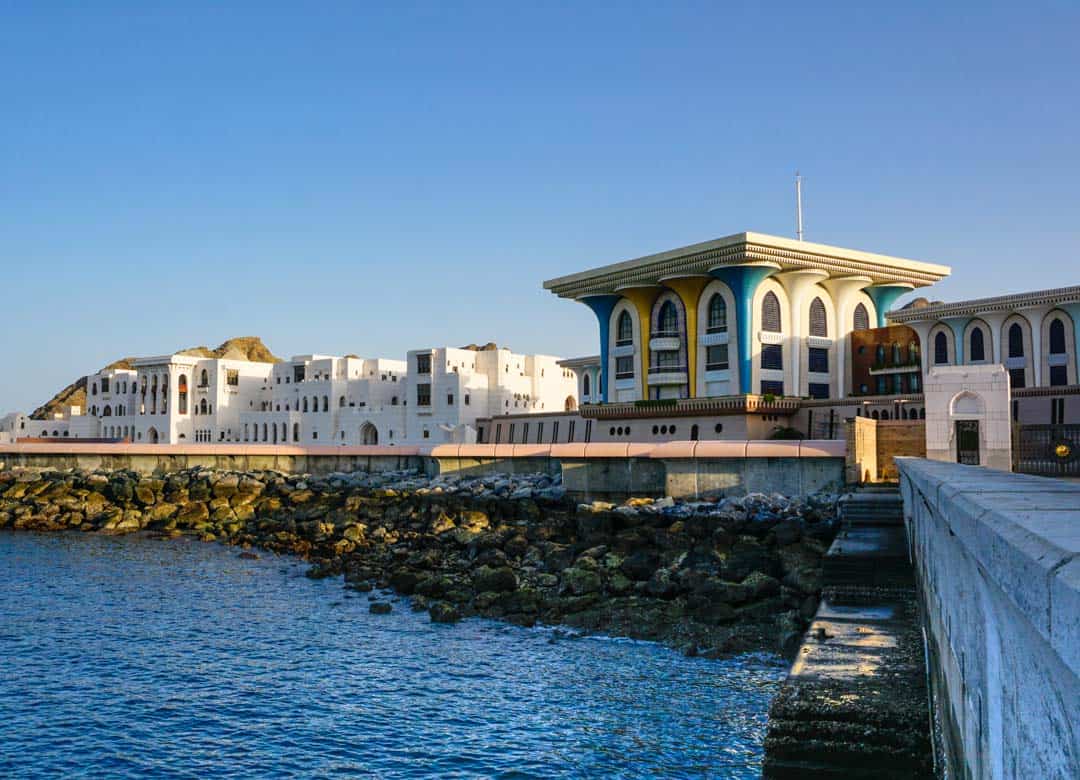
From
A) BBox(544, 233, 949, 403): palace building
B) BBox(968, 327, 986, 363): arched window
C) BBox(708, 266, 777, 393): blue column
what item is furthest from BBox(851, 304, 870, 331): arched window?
BBox(708, 266, 777, 393): blue column

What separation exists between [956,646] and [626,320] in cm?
5302

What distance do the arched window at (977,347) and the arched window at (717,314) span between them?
45.0 feet

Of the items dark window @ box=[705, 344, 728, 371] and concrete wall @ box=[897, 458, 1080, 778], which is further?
dark window @ box=[705, 344, 728, 371]

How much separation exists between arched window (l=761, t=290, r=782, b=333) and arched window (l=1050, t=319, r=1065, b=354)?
14.1m

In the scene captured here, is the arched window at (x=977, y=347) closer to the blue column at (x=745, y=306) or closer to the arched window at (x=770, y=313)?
the arched window at (x=770, y=313)

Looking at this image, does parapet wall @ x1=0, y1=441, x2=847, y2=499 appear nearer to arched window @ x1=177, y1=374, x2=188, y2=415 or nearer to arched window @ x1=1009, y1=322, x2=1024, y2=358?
arched window @ x1=1009, y1=322, x2=1024, y2=358

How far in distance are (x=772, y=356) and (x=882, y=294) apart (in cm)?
1006

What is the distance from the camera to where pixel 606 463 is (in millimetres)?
39719

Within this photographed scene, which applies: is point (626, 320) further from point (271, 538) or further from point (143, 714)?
point (143, 714)

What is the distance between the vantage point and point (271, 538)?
37.5 meters

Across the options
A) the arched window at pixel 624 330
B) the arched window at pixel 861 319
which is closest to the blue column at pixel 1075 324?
the arched window at pixel 861 319

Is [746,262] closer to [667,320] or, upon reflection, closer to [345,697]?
[667,320]

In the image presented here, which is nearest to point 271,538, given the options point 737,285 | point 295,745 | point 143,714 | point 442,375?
point 143,714

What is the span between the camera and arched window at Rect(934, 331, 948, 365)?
51.8m
